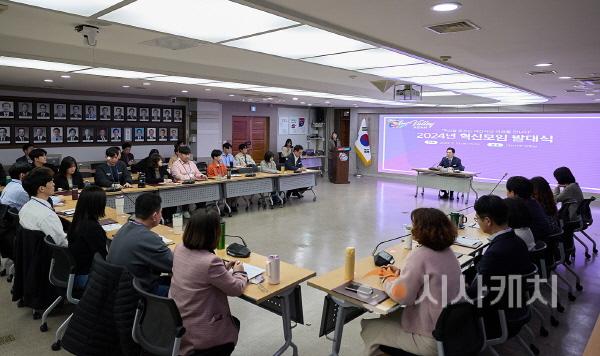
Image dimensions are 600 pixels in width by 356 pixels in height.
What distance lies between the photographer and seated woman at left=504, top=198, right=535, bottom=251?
307cm

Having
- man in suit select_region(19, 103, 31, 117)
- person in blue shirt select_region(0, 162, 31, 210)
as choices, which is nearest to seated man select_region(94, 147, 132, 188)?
person in blue shirt select_region(0, 162, 31, 210)

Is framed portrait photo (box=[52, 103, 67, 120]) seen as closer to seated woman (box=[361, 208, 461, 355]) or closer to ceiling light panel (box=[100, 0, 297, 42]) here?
ceiling light panel (box=[100, 0, 297, 42])

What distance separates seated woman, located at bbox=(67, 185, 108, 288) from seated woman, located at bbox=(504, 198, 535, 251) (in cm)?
300

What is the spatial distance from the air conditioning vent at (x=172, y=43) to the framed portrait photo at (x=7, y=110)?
6253 millimetres

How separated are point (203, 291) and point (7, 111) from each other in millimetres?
8419

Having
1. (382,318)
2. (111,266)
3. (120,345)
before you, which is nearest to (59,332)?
(120,345)

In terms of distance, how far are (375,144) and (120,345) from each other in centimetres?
1215

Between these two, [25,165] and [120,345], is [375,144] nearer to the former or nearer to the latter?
[25,165]

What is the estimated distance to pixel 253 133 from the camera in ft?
42.9

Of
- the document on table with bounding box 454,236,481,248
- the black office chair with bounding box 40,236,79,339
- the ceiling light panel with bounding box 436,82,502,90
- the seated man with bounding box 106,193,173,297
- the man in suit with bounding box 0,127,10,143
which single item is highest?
the ceiling light panel with bounding box 436,82,502,90

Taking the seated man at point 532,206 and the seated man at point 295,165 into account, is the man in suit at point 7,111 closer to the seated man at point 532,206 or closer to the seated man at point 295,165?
the seated man at point 295,165

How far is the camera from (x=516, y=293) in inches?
95.3

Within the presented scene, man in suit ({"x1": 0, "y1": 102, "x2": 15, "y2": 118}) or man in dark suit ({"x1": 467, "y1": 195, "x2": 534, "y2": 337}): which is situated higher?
man in suit ({"x1": 0, "y1": 102, "x2": 15, "y2": 118})

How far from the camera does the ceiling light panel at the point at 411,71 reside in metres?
4.45
